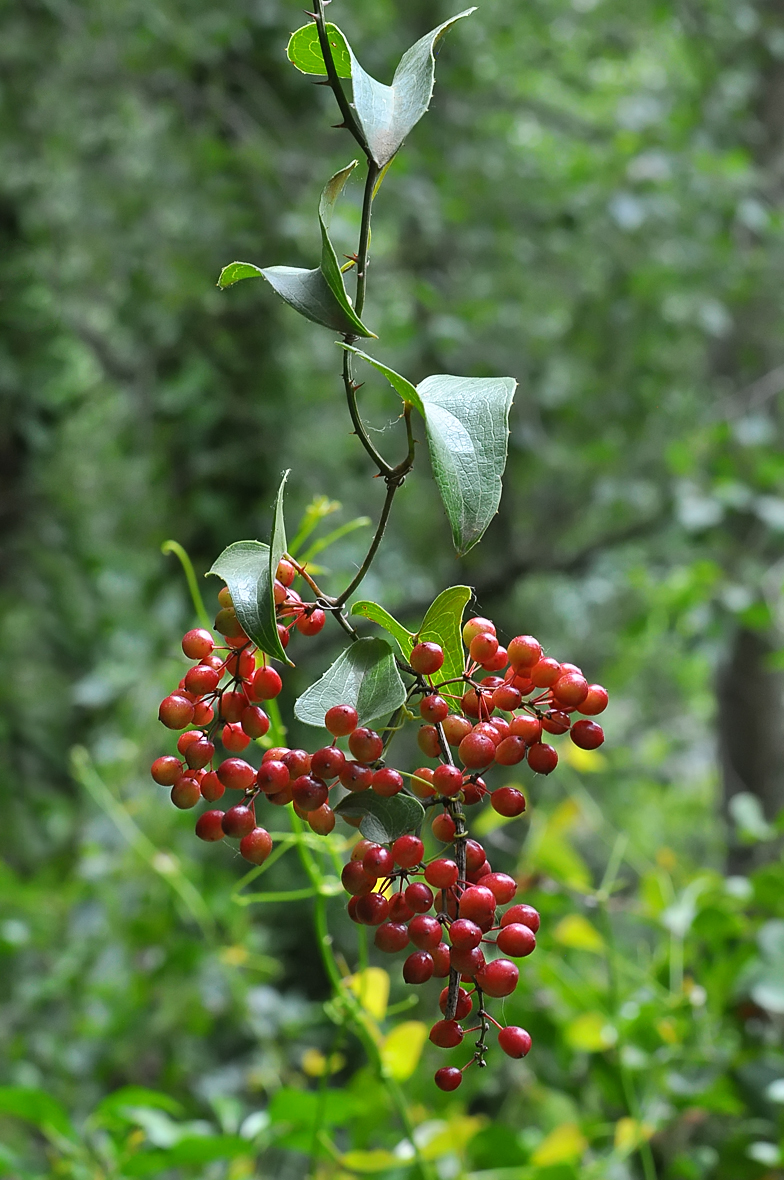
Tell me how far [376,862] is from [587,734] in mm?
53

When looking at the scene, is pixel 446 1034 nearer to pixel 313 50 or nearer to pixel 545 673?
pixel 545 673

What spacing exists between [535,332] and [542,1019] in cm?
99

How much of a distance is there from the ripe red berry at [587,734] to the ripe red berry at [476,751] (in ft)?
0.08

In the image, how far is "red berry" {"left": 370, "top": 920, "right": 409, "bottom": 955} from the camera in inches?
7.8

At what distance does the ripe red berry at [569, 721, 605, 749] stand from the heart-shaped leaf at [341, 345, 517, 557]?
0.05 metres

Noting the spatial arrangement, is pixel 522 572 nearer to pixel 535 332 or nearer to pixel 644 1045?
pixel 535 332

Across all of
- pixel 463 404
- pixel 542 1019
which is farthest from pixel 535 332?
pixel 463 404

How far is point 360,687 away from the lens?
197 mm

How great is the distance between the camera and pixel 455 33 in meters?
1.29

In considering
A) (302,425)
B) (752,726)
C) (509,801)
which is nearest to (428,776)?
(509,801)

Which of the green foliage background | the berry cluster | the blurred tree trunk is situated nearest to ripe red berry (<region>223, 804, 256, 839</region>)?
the berry cluster

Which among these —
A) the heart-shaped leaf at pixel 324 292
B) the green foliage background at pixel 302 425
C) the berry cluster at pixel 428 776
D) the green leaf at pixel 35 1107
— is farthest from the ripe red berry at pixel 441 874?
the green foliage background at pixel 302 425

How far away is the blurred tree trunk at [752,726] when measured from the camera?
1191 mm

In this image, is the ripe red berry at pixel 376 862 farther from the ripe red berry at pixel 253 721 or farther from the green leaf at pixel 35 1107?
the green leaf at pixel 35 1107
